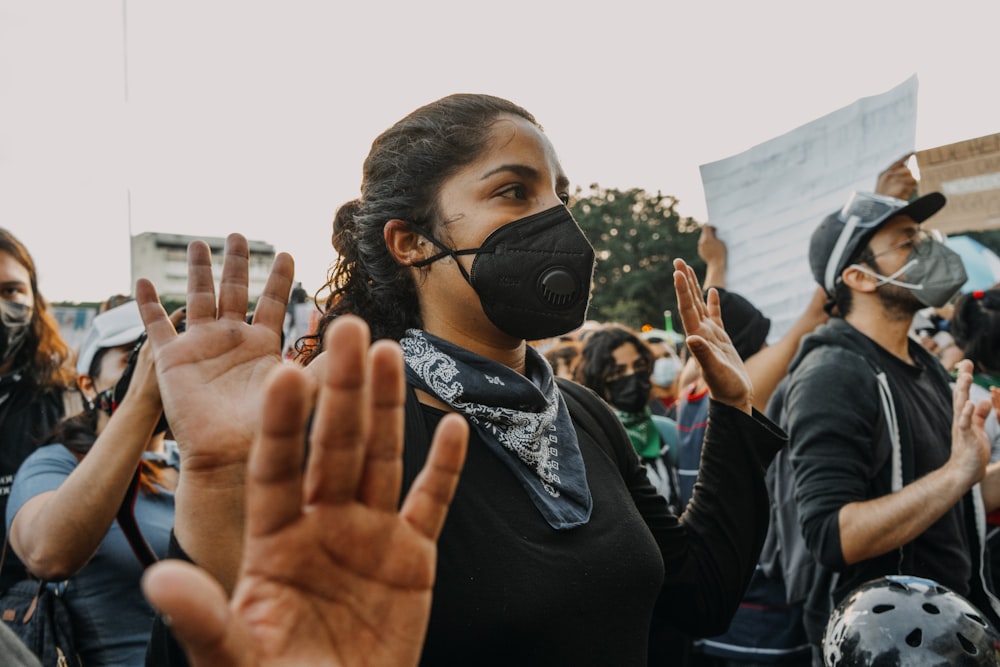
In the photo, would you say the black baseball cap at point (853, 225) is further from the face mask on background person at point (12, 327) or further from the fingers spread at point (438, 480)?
the face mask on background person at point (12, 327)

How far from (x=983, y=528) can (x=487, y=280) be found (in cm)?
235

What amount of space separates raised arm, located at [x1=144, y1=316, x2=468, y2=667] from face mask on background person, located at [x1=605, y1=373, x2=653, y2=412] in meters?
3.85

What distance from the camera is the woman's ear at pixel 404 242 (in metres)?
1.86

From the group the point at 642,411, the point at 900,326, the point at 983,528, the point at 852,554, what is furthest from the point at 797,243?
the point at 852,554

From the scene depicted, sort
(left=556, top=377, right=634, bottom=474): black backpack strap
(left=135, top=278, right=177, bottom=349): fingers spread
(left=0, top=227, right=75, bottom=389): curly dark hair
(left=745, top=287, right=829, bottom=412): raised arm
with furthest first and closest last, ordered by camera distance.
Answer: (left=745, top=287, right=829, bottom=412): raised arm → (left=0, top=227, right=75, bottom=389): curly dark hair → (left=556, top=377, right=634, bottom=474): black backpack strap → (left=135, top=278, right=177, bottom=349): fingers spread

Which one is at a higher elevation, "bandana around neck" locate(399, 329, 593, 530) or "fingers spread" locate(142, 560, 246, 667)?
"fingers spread" locate(142, 560, 246, 667)

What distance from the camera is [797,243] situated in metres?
4.12

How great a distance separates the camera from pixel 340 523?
90 cm

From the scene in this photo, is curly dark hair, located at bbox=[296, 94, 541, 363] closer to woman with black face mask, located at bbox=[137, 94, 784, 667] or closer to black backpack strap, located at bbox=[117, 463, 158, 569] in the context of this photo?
woman with black face mask, located at bbox=[137, 94, 784, 667]

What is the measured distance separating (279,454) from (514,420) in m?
0.86

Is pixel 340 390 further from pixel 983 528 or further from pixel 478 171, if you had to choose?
pixel 983 528

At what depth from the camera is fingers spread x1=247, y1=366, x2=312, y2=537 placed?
81cm

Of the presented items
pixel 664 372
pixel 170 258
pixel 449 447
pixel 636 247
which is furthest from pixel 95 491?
pixel 636 247

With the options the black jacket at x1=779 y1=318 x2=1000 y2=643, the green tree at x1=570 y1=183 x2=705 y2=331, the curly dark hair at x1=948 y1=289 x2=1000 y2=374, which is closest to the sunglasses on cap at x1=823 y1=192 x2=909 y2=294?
the black jacket at x1=779 y1=318 x2=1000 y2=643
